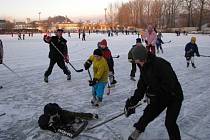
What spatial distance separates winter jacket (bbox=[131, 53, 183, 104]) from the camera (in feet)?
12.6

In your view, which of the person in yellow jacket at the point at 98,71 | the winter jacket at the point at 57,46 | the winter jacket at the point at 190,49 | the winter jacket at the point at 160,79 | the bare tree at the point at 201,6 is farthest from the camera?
the bare tree at the point at 201,6

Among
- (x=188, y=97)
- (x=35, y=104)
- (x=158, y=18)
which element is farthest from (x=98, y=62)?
(x=158, y=18)

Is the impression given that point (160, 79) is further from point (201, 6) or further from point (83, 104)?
point (201, 6)

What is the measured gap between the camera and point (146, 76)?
156 inches

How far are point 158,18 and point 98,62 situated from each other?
94991mm

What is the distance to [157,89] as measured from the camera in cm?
396

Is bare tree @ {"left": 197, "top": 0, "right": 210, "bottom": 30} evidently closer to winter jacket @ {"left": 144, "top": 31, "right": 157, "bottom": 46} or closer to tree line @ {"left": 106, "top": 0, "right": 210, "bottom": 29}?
tree line @ {"left": 106, "top": 0, "right": 210, "bottom": 29}

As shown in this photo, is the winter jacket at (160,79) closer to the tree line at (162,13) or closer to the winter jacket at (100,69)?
the winter jacket at (100,69)

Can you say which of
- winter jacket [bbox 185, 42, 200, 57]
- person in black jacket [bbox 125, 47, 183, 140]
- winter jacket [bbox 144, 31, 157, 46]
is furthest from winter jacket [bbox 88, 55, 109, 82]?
winter jacket [bbox 185, 42, 200, 57]

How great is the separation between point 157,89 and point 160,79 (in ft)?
0.50

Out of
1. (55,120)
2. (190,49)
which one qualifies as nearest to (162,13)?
(190,49)

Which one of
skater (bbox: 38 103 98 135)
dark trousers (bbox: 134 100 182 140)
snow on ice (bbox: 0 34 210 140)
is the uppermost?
dark trousers (bbox: 134 100 182 140)

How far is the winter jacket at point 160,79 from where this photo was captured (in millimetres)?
3834

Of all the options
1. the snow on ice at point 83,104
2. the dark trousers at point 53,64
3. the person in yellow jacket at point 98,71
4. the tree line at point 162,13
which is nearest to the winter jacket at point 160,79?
the snow on ice at point 83,104
